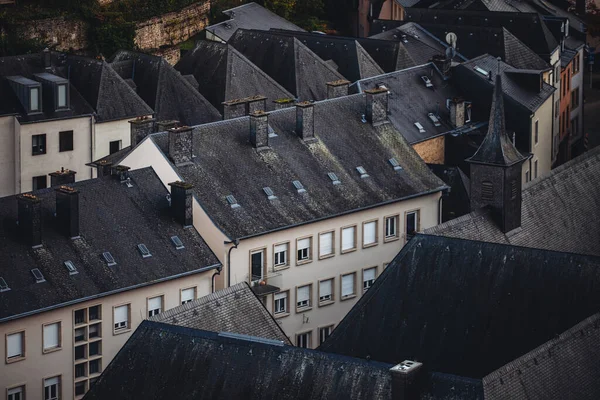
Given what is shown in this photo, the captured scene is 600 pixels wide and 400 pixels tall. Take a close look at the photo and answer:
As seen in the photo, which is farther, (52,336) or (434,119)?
(434,119)

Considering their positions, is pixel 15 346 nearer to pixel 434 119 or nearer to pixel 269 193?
pixel 269 193

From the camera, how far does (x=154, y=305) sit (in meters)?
79.3

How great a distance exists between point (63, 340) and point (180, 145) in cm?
1225

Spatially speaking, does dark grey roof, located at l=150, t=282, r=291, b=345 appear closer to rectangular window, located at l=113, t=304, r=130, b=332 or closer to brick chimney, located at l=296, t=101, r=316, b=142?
rectangular window, located at l=113, t=304, r=130, b=332

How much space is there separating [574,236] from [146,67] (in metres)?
31.2

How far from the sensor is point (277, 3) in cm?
13288

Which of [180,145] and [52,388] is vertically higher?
[180,145]

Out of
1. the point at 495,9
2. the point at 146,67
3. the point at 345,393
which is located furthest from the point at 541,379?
the point at 495,9

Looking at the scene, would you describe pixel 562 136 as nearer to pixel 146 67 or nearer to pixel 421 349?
pixel 146 67

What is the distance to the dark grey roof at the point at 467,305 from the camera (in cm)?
6931

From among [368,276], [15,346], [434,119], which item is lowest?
[368,276]

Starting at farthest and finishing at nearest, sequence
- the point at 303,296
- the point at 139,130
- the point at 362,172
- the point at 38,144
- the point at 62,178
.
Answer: the point at 38,144
the point at 139,130
the point at 362,172
the point at 303,296
the point at 62,178

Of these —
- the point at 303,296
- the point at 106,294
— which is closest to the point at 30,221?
the point at 106,294

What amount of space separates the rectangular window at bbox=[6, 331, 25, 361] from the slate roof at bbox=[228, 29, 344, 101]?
34.3 meters
